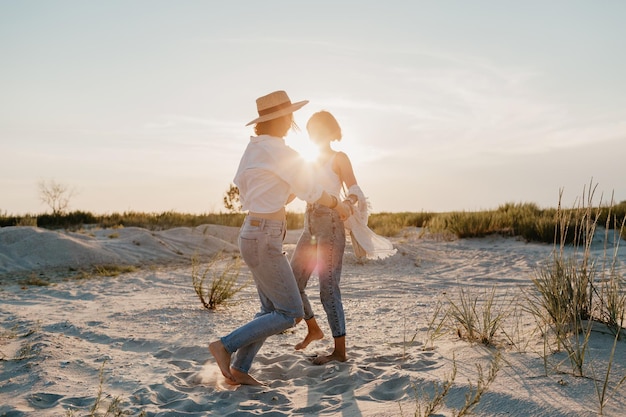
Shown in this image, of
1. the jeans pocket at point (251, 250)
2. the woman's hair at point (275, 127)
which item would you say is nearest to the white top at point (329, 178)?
the woman's hair at point (275, 127)

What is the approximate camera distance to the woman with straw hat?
383 cm

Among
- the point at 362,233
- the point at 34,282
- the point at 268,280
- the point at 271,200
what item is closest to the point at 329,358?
the point at 362,233

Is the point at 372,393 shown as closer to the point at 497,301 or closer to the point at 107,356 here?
the point at 107,356

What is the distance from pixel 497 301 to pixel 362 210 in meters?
3.78

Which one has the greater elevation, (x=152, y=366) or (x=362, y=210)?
(x=362, y=210)

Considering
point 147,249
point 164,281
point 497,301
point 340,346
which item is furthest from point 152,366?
point 147,249

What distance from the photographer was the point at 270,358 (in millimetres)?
5164

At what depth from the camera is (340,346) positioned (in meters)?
4.85

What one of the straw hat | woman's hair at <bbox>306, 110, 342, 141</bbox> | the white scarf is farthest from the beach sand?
the straw hat

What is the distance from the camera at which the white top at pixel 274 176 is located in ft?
12.5

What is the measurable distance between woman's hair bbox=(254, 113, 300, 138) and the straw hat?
0.04m

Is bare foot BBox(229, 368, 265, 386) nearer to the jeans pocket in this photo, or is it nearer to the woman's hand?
the jeans pocket

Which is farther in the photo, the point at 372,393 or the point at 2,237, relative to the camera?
the point at 2,237

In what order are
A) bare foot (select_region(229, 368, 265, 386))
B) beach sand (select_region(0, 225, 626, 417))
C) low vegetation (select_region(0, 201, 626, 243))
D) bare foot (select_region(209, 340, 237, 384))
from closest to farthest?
1. beach sand (select_region(0, 225, 626, 417))
2. bare foot (select_region(209, 340, 237, 384))
3. bare foot (select_region(229, 368, 265, 386))
4. low vegetation (select_region(0, 201, 626, 243))
